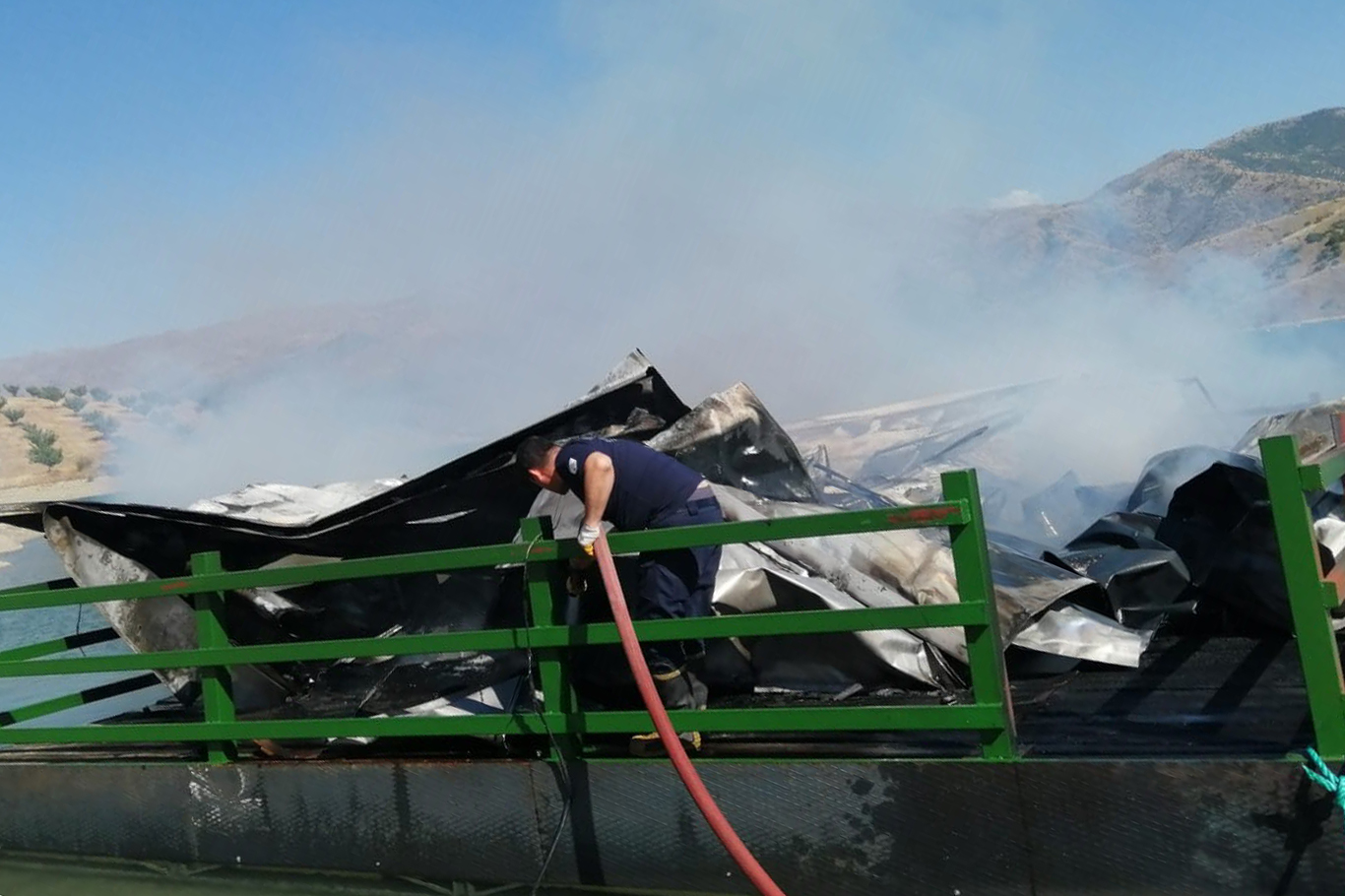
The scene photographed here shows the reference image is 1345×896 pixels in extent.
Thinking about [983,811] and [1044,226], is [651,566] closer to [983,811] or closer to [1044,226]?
[983,811]

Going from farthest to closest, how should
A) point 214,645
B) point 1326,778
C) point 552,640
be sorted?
point 214,645 → point 552,640 → point 1326,778

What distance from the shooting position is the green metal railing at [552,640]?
377 centimetres

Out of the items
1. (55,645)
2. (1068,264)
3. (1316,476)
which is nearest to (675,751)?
(1316,476)

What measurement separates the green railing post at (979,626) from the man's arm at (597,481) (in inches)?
51.9

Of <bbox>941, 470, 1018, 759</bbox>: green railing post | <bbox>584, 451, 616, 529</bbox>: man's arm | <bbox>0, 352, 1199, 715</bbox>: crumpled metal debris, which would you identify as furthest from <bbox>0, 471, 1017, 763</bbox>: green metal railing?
<bbox>0, 352, 1199, 715</bbox>: crumpled metal debris

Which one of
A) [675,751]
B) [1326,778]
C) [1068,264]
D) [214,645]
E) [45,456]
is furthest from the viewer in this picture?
[1068,264]

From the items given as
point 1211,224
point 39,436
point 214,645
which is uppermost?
point 1211,224

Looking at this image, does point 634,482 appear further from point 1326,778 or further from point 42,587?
point 42,587

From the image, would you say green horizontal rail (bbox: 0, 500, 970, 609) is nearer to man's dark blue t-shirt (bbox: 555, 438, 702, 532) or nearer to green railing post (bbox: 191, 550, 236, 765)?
green railing post (bbox: 191, 550, 236, 765)

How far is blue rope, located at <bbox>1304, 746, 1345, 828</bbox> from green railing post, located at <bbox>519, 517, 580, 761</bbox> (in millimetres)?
2476

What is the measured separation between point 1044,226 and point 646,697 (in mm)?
81664

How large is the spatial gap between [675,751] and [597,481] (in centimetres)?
116

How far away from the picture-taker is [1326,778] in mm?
3256

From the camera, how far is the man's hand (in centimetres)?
418
